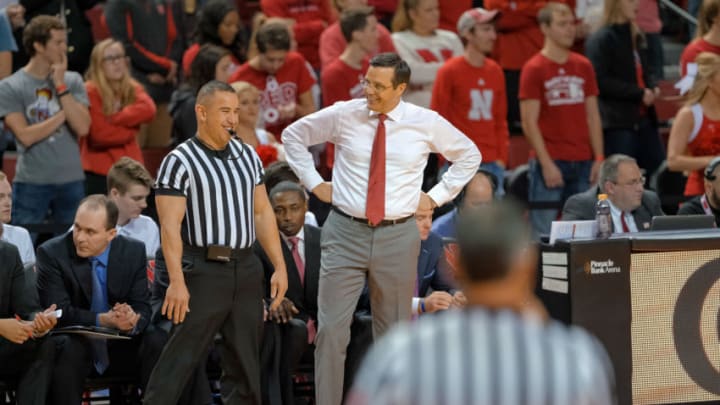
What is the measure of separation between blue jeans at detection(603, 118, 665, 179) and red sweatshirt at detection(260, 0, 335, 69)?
101 inches

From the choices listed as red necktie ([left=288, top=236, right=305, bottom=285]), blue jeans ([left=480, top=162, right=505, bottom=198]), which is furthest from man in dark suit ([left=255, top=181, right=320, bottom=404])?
blue jeans ([left=480, top=162, right=505, bottom=198])

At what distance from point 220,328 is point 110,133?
3249 mm

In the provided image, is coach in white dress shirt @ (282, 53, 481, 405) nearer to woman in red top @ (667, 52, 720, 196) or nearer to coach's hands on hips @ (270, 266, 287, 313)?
coach's hands on hips @ (270, 266, 287, 313)

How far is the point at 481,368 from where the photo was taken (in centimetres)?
308

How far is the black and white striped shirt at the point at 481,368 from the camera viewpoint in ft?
10.1

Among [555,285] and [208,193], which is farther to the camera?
[555,285]

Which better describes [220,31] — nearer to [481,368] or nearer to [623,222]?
[623,222]

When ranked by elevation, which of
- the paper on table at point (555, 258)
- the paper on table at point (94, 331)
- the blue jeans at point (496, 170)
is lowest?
the paper on table at point (94, 331)

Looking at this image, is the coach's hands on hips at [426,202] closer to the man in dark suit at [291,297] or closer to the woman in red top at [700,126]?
the man in dark suit at [291,297]

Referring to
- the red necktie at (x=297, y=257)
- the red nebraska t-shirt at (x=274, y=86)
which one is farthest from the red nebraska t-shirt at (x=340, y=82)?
the red necktie at (x=297, y=257)

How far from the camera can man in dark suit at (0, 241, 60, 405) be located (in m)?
6.99

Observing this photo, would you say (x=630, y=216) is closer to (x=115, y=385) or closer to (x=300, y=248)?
(x=300, y=248)

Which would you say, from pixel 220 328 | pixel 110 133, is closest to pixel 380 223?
pixel 220 328

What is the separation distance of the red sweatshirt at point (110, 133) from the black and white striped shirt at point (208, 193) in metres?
3.05
